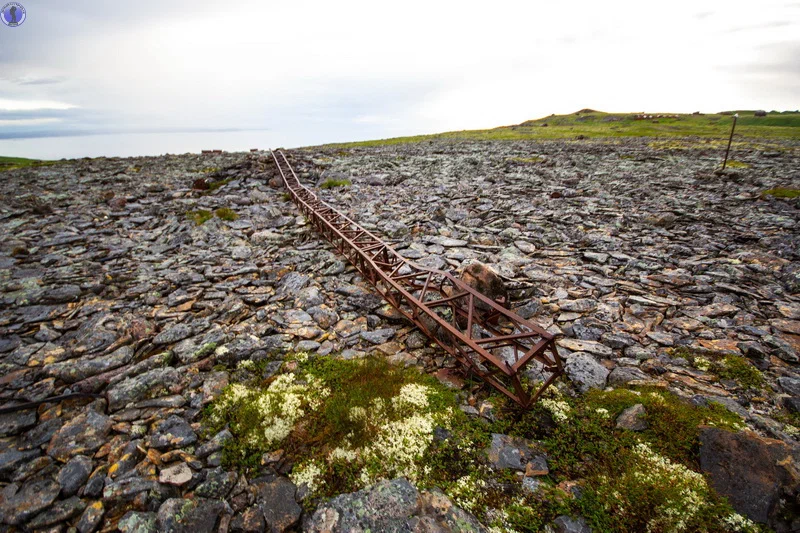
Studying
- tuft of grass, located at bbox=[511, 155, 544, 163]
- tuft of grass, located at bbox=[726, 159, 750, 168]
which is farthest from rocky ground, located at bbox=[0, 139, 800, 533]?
tuft of grass, located at bbox=[511, 155, 544, 163]

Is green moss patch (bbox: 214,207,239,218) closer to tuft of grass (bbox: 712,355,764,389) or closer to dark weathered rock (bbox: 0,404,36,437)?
dark weathered rock (bbox: 0,404,36,437)

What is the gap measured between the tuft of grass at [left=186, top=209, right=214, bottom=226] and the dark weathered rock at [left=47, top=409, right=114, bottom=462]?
497 inches

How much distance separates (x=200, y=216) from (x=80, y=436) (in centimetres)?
1441

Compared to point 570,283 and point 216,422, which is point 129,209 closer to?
point 216,422

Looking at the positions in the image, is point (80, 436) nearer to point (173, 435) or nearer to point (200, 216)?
point (173, 435)

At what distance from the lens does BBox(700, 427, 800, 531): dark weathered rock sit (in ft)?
14.3

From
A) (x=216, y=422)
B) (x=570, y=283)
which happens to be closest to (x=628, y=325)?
(x=570, y=283)

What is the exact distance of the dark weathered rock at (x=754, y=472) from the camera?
436 cm

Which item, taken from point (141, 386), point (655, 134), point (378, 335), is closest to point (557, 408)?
point (378, 335)

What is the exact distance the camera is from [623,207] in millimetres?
17672

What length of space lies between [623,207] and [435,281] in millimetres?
13253

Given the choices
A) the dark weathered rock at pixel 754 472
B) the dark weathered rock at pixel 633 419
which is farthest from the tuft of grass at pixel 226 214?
the dark weathered rock at pixel 754 472

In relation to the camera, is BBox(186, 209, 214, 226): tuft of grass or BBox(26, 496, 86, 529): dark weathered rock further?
BBox(186, 209, 214, 226): tuft of grass

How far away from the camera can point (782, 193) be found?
1803cm
